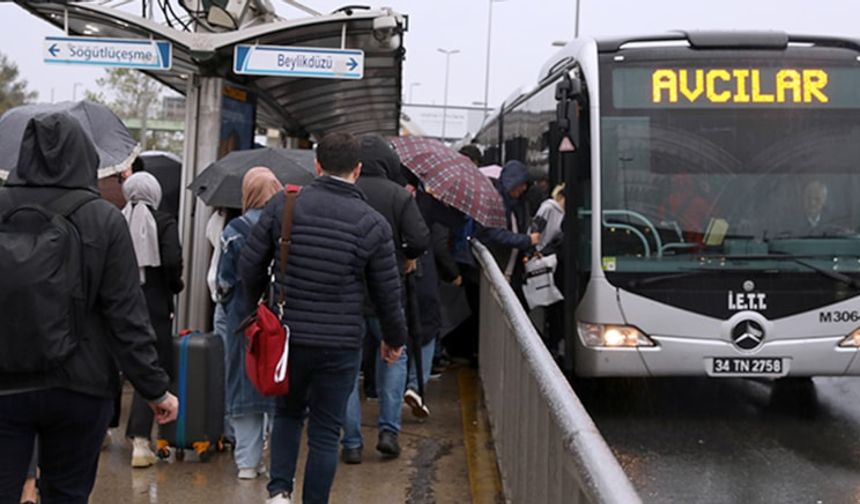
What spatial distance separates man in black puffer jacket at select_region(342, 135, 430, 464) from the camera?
704 centimetres

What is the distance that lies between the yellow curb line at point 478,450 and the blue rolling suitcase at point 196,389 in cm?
155

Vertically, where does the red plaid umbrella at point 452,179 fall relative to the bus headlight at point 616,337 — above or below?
above

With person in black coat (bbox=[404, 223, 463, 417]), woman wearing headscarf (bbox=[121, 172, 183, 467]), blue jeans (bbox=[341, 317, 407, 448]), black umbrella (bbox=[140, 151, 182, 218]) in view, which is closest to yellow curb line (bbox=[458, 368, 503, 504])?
person in black coat (bbox=[404, 223, 463, 417])

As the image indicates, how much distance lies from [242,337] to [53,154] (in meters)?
2.75

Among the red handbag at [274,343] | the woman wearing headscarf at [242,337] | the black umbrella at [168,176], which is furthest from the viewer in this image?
the black umbrella at [168,176]

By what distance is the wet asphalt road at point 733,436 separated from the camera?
7.23m

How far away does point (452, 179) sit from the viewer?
9094 millimetres

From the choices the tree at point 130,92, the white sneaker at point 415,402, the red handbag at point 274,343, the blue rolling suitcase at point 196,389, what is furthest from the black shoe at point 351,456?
the tree at point 130,92

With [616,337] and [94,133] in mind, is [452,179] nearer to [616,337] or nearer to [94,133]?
[616,337]

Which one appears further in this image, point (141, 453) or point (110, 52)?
point (110, 52)

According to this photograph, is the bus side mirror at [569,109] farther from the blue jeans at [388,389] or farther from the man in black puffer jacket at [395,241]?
the blue jeans at [388,389]

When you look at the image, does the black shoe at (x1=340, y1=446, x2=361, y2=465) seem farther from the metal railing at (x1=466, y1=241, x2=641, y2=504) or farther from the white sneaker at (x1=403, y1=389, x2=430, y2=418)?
the white sneaker at (x1=403, y1=389, x2=430, y2=418)

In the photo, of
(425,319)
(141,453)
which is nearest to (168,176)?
(425,319)

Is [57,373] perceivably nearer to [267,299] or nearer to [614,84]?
[267,299]
